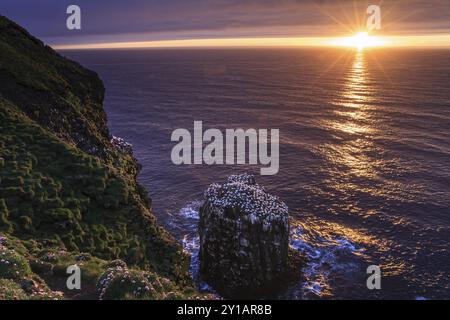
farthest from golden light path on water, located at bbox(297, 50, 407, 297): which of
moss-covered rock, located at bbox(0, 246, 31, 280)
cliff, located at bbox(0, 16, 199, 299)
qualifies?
moss-covered rock, located at bbox(0, 246, 31, 280)

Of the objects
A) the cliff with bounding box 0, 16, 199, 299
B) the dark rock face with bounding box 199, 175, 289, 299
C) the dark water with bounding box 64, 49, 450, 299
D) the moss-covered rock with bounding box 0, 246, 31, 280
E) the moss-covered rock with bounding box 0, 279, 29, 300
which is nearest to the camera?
the moss-covered rock with bounding box 0, 279, 29, 300

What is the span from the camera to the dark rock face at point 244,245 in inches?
1512

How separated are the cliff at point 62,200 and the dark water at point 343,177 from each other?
18200 millimetres

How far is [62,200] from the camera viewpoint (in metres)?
28.6

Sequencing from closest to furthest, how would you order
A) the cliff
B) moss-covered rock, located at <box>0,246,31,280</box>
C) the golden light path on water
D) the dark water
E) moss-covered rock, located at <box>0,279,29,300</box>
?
moss-covered rock, located at <box>0,279,29,300</box> → moss-covered rock, located at <box>0,246,31,280</box> → the cliff → the dark water → the golden light path on water

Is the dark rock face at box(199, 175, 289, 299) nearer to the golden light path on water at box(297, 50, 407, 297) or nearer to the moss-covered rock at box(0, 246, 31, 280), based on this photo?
the golden light path on water at box(297, 50, 407, 297)

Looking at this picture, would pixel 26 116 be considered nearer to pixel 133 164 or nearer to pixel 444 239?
pixel 133 164

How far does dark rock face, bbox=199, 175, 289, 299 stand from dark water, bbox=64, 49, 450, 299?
12.1ft

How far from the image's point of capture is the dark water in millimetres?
43281

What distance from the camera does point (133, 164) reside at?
144ft

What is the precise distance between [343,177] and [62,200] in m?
53.5

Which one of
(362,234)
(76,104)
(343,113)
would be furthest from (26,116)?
(343,113)

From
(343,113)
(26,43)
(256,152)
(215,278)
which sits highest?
(26,43)
